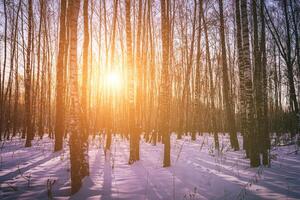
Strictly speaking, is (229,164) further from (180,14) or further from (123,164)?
(180,14)

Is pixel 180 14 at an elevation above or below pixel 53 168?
above

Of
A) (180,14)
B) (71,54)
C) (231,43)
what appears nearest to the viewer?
(71,54)

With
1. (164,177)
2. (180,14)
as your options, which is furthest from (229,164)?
(180,14)

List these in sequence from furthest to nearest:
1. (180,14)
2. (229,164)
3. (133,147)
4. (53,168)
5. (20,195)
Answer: (180,14), (133,147), (229,164), (53,168), (20,195)

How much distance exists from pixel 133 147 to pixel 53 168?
8.58 ft

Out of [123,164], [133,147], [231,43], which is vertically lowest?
[123,164]

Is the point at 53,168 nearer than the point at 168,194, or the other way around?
the point at 168,194

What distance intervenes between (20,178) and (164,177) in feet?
11.9

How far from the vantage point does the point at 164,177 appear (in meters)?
5.52

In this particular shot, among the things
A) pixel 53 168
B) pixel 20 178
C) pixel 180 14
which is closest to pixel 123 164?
pixel 53 168

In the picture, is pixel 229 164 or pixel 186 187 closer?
pixel 186 187

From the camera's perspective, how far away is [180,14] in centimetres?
1817

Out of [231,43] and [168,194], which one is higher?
[231,43]

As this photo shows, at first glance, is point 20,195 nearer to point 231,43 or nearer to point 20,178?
point 20,178
